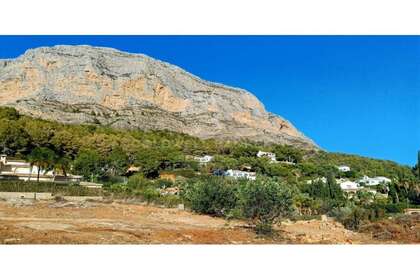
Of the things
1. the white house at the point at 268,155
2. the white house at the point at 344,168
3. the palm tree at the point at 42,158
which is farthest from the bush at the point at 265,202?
the white house at the point at 268,155

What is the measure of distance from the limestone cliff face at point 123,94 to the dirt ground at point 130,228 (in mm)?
35131

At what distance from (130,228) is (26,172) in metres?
13.3

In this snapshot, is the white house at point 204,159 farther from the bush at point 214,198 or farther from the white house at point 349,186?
the bush at point 214,198

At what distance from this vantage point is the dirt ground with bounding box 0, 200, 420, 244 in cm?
896

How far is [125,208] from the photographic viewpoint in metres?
14.4

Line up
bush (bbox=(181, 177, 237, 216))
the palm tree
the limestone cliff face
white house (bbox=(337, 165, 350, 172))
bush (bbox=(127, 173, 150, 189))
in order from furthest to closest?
the limestone cliff face, white house (bbox=(337, 165, 350, 172)), the palm tree, bush (bbox=(127, 173, 150, 189)), bush (bbox=(181, 177, 237, 216))

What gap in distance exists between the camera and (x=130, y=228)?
10.3 m

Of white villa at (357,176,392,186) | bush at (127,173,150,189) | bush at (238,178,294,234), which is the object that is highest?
white villa at (357,176,392,186)

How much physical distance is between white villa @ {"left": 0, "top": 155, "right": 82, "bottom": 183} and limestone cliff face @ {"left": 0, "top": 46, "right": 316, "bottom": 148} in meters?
26.0

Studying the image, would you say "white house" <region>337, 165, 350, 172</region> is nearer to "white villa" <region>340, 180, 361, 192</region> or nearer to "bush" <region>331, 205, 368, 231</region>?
"white villa" <region>340, 180, 361, 192</region>

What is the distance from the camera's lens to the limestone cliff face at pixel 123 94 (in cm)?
5319

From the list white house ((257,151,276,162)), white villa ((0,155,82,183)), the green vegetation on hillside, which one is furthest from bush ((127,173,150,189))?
white house ((257,151,276,162))
